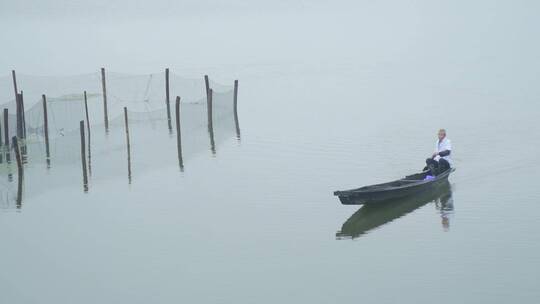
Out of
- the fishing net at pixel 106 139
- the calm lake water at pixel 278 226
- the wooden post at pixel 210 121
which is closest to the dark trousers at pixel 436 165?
the calm lake water at pixel 278 226

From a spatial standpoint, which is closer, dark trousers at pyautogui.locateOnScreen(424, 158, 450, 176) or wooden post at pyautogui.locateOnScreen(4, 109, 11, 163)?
dark trousers at pyautogui.locateOnScreen(424, 158, 450, 176)

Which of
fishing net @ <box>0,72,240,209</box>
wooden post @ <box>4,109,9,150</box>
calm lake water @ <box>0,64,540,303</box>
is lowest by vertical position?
calm lake water @ <box>0,64,540,303</box>

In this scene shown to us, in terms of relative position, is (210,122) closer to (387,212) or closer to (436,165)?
(436,165)

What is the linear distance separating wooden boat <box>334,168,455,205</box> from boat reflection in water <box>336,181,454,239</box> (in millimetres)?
227

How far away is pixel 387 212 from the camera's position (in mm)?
19469

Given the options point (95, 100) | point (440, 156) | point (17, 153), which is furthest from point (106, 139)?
point (440, 156)

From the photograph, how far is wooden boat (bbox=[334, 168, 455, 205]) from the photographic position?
60.3 feet

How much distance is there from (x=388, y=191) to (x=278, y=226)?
109 inches

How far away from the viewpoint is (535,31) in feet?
383

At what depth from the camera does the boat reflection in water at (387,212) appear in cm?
1844

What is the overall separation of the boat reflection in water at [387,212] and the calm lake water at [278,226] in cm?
6

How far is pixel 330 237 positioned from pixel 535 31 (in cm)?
10746

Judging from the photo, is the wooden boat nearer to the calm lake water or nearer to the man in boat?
the man in boat

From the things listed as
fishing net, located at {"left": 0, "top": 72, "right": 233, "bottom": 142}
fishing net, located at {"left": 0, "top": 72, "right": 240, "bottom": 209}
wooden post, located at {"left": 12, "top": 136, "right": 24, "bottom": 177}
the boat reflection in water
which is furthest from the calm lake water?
fishing net, located at {"left": 0, "top": 72, "right": 233, "bottom": 142}
